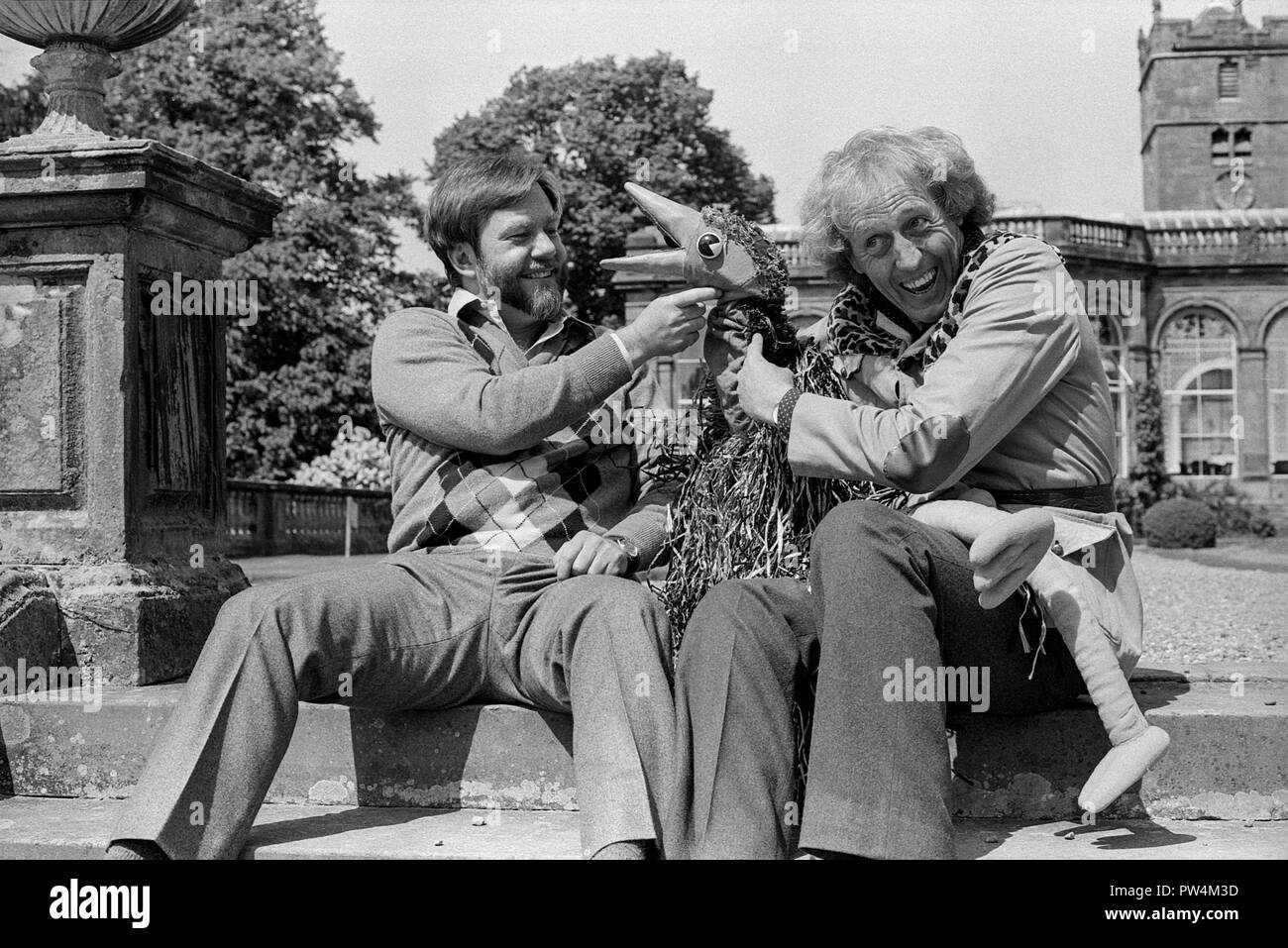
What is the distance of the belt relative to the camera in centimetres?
297

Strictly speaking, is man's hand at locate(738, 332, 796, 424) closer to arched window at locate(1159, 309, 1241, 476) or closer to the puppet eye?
the puppet eye

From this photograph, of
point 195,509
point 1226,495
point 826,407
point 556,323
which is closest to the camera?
point 826,407

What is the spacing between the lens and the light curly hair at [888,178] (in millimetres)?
2982

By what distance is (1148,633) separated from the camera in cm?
877

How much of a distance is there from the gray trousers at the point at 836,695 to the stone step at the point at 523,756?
0.38 meters

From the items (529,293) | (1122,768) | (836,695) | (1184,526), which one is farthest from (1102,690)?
(1184,526)

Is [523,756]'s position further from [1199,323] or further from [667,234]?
[1199,323]

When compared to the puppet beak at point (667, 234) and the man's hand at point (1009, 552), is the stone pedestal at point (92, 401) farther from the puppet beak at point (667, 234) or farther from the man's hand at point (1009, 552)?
the man's hand at point (1009, 552)

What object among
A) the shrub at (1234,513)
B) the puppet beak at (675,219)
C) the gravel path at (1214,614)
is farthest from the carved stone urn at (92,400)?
the shrub at (1234,513)

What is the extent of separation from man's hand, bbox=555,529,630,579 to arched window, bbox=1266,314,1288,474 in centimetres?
3295

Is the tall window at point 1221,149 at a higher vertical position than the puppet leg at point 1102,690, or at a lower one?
higher

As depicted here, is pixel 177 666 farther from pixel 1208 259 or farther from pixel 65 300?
pixel 1208 259

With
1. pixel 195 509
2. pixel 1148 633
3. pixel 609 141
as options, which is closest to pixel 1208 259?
pixel 609 141
